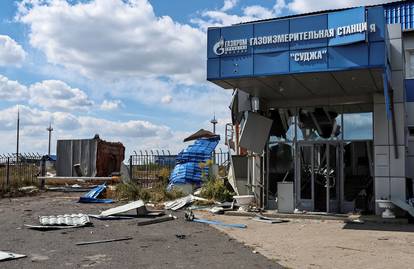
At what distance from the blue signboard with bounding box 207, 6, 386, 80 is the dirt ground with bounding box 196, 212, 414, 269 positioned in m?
4.42

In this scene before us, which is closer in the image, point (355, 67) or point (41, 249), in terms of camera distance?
point (41, 249)

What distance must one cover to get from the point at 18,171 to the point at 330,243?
21.9 metres

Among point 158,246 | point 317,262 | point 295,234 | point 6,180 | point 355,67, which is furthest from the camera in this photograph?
point 6,180

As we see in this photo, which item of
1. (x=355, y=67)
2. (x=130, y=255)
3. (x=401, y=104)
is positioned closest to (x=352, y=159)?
(x=401, y=104)

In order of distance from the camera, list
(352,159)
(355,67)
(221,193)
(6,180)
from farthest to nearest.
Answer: (6,180)
(221,193)
(352,159)
(355,67)

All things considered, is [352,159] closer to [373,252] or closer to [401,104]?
[401,104]

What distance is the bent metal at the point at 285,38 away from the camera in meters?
13.5

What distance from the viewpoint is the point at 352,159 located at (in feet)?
57.3

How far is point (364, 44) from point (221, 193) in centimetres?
959

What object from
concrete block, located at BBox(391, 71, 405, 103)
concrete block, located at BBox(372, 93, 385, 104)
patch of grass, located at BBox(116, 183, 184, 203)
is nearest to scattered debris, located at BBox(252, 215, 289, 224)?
concrete block, located at BBox(372, 93, 385, 104)

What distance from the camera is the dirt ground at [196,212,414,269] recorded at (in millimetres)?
9062

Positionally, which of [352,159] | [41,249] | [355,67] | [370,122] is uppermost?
[355,67]

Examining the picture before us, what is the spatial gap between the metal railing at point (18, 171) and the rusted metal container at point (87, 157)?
5685mm

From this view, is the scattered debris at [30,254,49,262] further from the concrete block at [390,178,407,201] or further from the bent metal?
the concrete block at [390,178,407,201]
